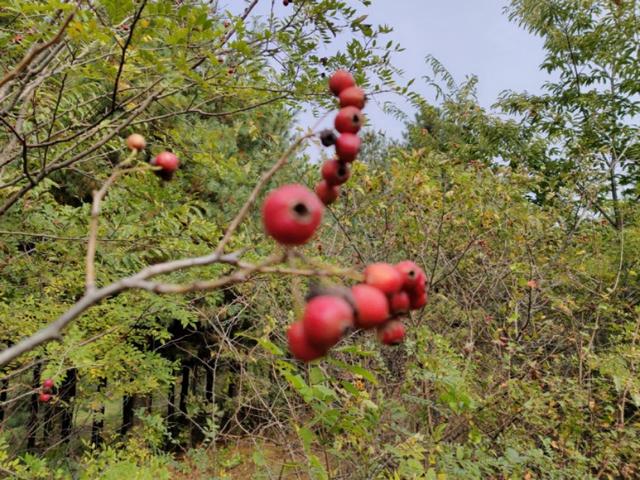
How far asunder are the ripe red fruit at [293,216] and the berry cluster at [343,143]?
20 centimetres

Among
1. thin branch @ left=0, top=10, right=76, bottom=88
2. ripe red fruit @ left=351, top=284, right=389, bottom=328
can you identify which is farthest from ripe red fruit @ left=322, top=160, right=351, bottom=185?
thin branch @ left=0, top=10, right=76, bottom=88

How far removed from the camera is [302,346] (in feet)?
2.18

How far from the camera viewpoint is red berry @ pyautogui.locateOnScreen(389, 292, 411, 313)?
2.28 feet

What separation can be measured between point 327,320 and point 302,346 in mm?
80

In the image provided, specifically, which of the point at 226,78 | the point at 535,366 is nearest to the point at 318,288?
the point at 226,78

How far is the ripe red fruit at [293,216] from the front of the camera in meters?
0.65

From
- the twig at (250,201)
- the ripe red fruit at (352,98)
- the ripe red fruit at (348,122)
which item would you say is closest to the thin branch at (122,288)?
the twig at (250,201)

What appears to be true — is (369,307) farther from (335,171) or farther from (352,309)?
(335,171)

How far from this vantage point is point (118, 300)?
4207 millimetres

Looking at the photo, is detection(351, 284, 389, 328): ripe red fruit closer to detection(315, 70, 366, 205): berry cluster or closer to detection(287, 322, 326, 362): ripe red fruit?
detection(287, 322, 326, 362): ripe red fruit

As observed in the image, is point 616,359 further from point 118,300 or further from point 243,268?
point 118,300

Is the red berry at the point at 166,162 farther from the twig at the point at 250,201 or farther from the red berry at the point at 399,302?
the red berry at the point at 399,302

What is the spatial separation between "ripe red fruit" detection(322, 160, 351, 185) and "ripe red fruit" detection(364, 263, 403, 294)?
9.3 inches

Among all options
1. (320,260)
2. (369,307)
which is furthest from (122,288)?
(320,260)
